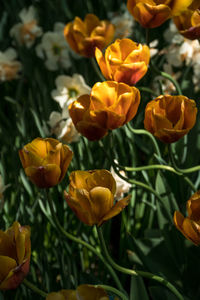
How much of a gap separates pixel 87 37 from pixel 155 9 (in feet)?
0.75

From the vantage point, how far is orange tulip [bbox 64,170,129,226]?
0.65 m

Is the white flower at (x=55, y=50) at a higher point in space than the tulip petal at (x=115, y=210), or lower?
lower

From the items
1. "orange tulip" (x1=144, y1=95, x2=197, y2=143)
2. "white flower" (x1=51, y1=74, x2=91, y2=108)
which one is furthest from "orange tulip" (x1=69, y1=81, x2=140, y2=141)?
"white flower" (x1=51, y1=74, x2=91, y2=108)

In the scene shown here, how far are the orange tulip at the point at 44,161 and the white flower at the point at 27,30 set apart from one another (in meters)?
0.96

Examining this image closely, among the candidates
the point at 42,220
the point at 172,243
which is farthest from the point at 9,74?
the point at 172,243

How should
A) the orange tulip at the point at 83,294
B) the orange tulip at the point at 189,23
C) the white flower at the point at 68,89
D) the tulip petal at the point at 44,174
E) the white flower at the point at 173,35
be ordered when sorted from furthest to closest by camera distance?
the white flower at the point at 173,35, the white flower at the point at 68,89, the orange tulip at the point at 189,23, the tulip petal at the point at 44,174, the orange tulip at the point at 83,294

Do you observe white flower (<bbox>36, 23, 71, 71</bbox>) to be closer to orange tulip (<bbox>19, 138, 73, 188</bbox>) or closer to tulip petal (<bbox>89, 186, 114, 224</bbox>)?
orange tulip (<bbox>19, 138, 73, 188</bbox>)

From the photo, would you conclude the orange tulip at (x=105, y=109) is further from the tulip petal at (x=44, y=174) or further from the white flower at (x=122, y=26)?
the white flower at (x=122, y=26)

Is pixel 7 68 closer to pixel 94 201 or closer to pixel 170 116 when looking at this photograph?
pixel 170 116

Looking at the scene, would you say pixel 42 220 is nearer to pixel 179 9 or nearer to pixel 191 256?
pixel 191 256

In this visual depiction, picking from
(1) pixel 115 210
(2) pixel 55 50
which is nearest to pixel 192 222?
(1) pixel 115 210

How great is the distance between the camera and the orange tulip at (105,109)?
2.40 ft

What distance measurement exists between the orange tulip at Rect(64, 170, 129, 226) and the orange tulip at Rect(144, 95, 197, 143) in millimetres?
126

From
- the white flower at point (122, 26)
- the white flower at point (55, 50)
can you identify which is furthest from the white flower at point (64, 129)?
the white flower at point (122, 26)
